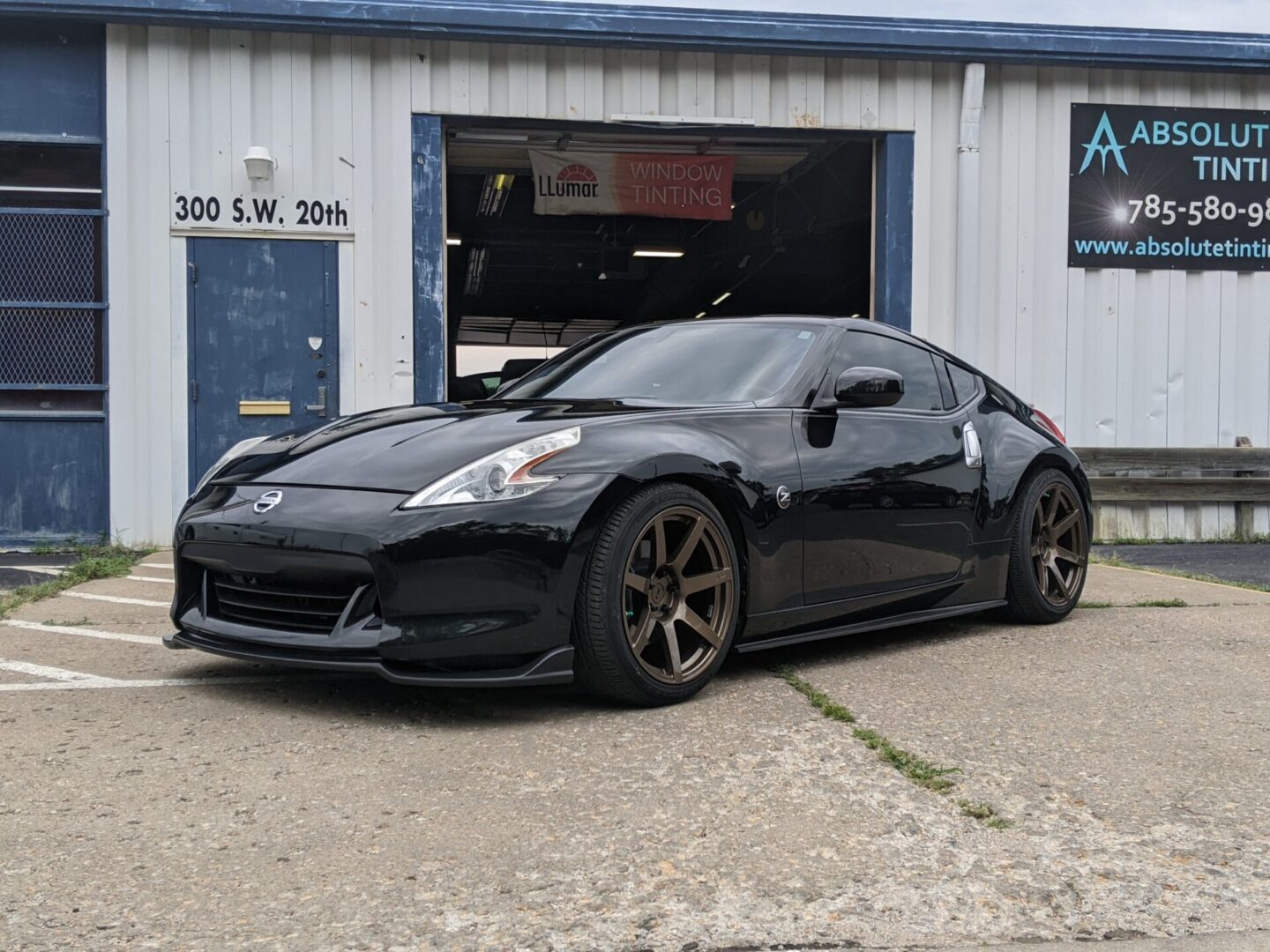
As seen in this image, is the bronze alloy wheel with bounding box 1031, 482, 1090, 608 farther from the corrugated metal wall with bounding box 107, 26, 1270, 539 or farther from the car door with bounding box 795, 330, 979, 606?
the corrugated metal wall with bounding box 107, 26, 1270, 539

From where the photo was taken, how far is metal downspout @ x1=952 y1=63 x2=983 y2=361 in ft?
31.9

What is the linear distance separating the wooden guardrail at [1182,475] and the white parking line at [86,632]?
7534 mm

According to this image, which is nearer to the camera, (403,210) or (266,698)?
(266,698)

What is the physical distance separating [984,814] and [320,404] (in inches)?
280

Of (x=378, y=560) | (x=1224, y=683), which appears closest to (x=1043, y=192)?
(x=1224, y=683)

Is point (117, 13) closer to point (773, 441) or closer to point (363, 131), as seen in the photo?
point (363, 131)

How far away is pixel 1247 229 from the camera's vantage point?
1021cm

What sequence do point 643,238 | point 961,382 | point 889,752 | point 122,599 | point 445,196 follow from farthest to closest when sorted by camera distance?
point 643,238
point 445,196
point 122,599
point 961,382
point 889,752

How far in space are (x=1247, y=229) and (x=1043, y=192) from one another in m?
1.82

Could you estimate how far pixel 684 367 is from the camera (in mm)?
4477

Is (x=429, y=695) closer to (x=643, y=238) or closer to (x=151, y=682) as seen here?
(x=151, y=682)

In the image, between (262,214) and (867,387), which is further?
(262,214)

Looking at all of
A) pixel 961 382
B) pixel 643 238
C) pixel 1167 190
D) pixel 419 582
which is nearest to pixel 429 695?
pixel 419 582

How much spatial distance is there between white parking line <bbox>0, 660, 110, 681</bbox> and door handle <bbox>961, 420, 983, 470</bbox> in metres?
3.32
